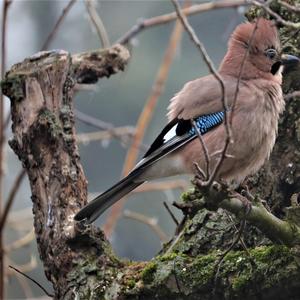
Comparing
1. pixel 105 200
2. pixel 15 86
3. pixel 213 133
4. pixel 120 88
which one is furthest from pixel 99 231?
pixel 120 88

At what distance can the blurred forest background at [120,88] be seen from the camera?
10273 millimetres

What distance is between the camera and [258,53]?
5.30 meters

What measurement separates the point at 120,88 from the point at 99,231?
669cm

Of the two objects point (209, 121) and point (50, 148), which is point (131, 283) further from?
Result: point (209, 121)

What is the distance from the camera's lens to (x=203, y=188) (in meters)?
3.50

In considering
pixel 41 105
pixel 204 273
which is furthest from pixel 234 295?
pixel 41 105

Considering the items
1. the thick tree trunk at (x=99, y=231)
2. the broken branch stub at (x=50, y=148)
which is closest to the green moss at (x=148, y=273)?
the thick tree trunk at (x=99, y=231)

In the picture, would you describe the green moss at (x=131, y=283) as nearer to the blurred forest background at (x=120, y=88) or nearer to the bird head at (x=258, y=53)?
the bird head at (x=258, y=53)

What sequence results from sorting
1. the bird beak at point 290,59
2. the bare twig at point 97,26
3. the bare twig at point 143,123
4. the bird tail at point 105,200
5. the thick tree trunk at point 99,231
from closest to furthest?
1. the thick tree trunk at point 99,231
2. the bird tail at point 105,200
3. the bird beak at point 290,59
4. the bare twig at point 97,26
5. the bare twig at point 143,123

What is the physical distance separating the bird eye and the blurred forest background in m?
4.27

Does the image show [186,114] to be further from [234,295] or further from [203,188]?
[203,188]

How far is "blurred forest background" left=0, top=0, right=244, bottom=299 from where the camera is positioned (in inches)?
404

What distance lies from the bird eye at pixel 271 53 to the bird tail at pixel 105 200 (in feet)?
3.53

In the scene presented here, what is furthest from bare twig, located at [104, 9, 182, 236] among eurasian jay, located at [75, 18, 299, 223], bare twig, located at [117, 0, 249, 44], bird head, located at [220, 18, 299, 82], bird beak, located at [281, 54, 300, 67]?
bird beak, located at [281, 54, 300, 67]
